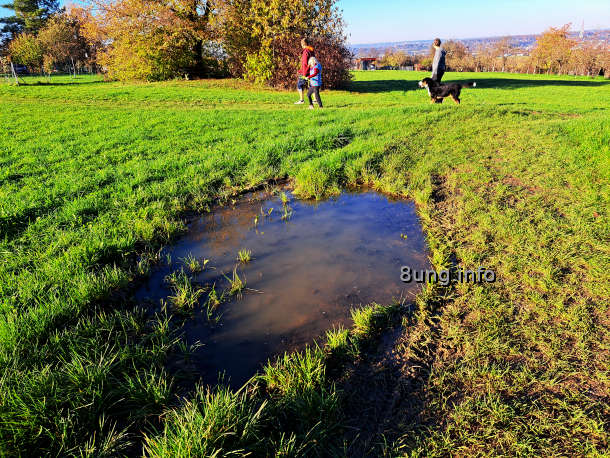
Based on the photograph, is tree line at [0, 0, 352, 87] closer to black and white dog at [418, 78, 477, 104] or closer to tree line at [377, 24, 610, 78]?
black and white dog at [418, 78, 477, 104]

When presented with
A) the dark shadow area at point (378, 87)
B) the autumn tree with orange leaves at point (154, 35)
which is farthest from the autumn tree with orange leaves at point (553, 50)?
the autumn tree with orange leaves at point (154, 35)

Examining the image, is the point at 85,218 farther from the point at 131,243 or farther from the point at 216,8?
the point at 216,8

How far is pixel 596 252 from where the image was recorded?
11.0 ft

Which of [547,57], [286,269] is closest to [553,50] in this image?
[547,57]

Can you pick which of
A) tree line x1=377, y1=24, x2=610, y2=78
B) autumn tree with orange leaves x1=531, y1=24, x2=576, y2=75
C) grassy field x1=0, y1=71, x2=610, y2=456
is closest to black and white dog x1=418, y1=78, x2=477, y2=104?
grassy field x1=0, y1=71, x2=610, y2=456

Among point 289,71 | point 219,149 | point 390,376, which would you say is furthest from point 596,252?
point 289,71

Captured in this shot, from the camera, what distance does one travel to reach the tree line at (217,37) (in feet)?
65.2

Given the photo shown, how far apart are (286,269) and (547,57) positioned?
64198 mm

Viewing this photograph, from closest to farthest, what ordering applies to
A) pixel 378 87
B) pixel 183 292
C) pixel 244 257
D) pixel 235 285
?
pixel 183 292
pixel 235 285
pixel 244 257
pixel 378 87

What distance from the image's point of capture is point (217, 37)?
76.0 feet

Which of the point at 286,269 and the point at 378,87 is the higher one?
the point at 378,87

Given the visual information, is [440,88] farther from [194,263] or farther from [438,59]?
[194,263]

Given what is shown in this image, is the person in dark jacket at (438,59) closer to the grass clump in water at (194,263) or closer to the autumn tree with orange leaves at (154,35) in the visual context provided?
the grass clump in water at (194,263)

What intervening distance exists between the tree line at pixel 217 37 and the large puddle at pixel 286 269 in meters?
18.1
